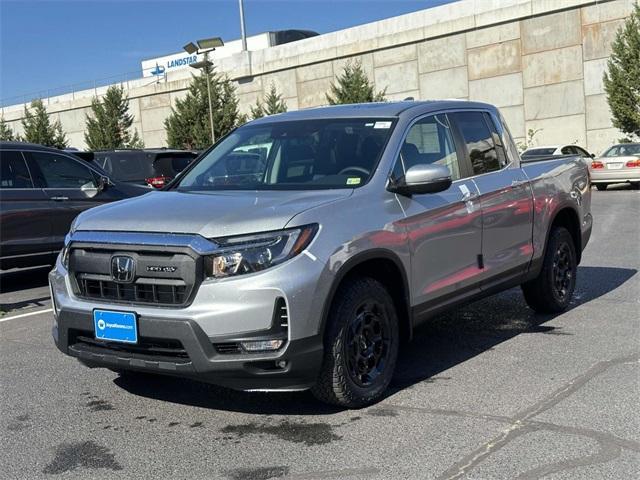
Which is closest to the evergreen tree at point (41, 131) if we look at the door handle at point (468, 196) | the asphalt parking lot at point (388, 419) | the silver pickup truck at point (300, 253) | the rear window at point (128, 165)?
the rear window at point (128, 165)

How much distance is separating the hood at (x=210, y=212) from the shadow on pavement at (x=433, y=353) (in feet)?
3.89

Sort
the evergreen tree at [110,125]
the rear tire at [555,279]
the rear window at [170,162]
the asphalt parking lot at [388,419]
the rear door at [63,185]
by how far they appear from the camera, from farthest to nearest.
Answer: the evergreen tree at [110,125] → the rear window at [170,162] → the rear door at [63,185] → the rear tire at [555,279] → the asphalt parking lot at [388,419]

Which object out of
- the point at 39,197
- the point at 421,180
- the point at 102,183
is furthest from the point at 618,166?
the point at 421,180

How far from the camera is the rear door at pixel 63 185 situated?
919 centimetres

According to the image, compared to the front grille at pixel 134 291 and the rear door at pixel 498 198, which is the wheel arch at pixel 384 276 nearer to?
the front grille at pixel 134 291

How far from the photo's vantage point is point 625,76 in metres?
27.6

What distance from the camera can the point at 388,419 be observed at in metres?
4.19

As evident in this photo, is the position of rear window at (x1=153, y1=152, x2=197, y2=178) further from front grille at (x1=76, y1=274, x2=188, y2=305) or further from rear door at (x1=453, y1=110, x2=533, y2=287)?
front grille at (x1=76, y1=274, x2=188, y2=305)

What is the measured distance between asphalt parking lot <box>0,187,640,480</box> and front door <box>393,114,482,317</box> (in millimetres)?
597

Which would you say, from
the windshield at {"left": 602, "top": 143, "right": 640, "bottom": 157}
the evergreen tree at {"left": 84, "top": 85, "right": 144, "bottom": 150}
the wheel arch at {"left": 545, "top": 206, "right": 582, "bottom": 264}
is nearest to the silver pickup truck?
the wheel arch at {"left": 545, "top": 206, "right": 582, "bottom": 264}

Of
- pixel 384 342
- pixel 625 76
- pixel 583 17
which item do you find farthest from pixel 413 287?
pixel 583 17

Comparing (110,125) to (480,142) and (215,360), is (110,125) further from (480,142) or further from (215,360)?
(215,360)

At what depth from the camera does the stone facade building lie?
100.0 feet

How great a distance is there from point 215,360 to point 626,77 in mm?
27291
